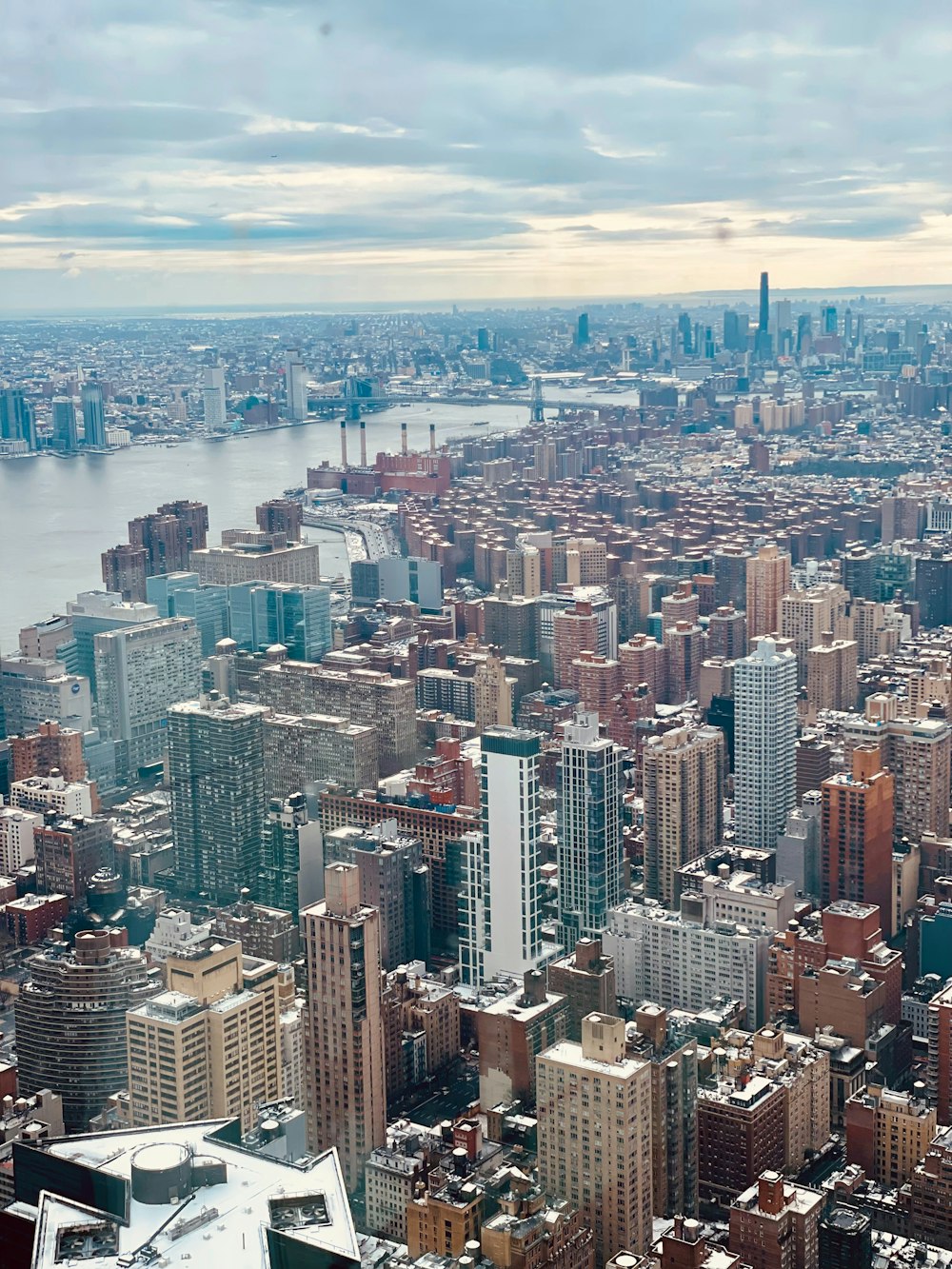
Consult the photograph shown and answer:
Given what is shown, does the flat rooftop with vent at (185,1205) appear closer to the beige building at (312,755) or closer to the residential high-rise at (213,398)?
the beige building at (312,755)

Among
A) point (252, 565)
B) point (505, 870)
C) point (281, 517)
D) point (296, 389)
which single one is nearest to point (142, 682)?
point (252, 565)

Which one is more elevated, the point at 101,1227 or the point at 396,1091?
the point at 101,1227

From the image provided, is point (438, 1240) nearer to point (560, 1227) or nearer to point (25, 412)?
point (560, 1227)

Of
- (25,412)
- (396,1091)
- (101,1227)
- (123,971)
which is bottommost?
(396,1091)

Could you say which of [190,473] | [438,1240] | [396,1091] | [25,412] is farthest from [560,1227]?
[190,473]

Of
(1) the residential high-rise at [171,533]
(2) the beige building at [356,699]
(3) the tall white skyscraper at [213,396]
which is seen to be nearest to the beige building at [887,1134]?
(2) the beige building at [356,699]

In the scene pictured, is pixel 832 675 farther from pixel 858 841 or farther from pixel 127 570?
pixel 127 570
